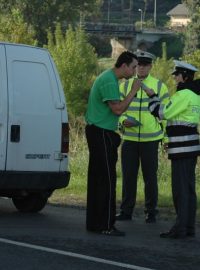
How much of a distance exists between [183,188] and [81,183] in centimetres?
483

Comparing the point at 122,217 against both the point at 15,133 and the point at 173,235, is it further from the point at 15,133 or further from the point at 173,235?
the point at 15,133

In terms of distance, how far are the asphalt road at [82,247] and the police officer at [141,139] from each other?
0.29 metres

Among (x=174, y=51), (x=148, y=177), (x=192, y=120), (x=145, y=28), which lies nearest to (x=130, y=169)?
(x=148, y=177)

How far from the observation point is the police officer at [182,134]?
939 centimetres

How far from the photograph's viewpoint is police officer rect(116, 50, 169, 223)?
1073 centimetres

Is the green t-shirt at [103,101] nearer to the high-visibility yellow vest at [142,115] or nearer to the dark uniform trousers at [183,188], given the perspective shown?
the dark uniform trousers at [183,188]

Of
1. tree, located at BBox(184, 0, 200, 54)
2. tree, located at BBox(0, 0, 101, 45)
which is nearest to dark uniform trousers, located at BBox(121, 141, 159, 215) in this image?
tree, located at BBox(0, 0, 101, 45)

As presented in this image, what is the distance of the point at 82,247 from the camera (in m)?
8.62

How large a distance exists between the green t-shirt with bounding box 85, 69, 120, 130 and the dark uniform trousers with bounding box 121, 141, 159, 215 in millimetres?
1197

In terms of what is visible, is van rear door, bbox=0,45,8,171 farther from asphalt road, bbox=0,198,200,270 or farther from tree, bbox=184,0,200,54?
tree, bbox=184,0,200,54

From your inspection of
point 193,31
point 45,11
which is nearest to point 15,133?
point 45,11

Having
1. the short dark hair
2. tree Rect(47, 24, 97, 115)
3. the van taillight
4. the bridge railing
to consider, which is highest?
the bridge railing

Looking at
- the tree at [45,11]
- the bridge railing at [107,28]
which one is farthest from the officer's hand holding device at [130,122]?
the bridge railing at [107,28]

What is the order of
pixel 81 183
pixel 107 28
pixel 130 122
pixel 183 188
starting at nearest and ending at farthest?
1. pixel 183 188
2. pixel 130 122
3. pixel 81 183
4. pixel 107 28
